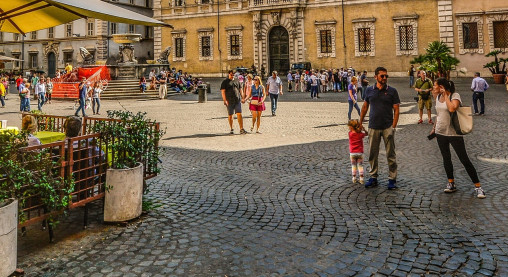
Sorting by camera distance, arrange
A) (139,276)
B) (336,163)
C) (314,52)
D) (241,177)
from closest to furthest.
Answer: (139,276), (241,177), (336,163), (314,52)

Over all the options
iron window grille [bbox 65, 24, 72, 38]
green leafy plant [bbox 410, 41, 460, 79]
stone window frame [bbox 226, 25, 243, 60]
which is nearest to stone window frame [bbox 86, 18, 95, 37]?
iron window grille [bbox 65, 24, 72, 38]

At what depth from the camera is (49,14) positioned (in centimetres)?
639

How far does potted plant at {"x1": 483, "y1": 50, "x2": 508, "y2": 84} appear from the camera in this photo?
3083 cm

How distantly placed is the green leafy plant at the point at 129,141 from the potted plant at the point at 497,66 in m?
31.9

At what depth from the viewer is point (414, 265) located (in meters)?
4.03

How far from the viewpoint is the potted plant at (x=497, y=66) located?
30.8 meters

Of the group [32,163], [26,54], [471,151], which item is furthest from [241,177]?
[26,54]

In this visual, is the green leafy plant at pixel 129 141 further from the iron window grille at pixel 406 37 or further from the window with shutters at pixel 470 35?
the window with shutters at pixel 470 35

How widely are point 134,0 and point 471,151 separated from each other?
49.4 metres

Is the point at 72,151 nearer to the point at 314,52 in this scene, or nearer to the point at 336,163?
the point at 336,163

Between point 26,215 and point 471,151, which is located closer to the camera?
point 26,215

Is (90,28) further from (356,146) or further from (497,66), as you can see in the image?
(356,146)

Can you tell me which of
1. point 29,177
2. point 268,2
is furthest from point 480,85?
point 268,2

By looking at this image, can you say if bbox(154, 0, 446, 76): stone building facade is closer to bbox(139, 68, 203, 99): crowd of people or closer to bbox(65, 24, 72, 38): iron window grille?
bbox(139, 68, 203, 99): crowd of people
